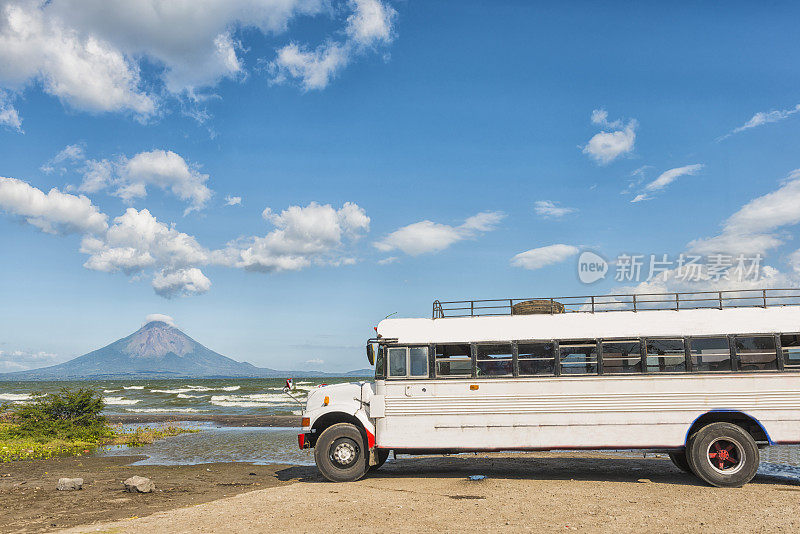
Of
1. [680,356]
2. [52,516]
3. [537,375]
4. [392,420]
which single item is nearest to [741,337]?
[680,356]

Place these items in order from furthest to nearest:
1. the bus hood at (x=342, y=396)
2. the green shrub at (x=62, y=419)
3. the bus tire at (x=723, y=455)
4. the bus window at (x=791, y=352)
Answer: the green shrub at (x=62, y=419), the bus hood at (x=342, y=396), the bus window at (x=791, y=352), the bus tire at (x=723, y=455)

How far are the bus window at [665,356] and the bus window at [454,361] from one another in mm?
3770

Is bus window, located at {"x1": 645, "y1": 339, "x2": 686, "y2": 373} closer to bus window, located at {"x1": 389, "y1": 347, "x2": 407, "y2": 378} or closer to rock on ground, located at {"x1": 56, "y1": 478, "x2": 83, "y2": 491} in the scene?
bus window, located at {"x1": 389, "y1": 347, "x2": 407, "y2": 378}

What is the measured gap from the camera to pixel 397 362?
12016mm

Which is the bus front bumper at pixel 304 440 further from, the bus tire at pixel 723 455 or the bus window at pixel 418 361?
the bus tire at pixel 723 455

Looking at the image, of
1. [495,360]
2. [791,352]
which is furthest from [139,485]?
[791,352]

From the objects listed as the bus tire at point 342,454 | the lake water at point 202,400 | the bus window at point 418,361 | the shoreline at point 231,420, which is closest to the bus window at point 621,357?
the bus window at point 418,361

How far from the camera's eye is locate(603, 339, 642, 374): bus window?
1150 cm

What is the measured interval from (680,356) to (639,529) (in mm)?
4608

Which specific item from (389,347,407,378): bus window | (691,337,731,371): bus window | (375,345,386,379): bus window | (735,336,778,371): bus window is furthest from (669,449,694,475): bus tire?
(375,345,386,379): bus window

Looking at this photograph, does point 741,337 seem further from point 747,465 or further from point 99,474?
point 99,474

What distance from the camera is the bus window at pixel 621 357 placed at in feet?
37.7

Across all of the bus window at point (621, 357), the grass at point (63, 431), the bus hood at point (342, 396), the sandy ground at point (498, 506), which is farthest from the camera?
the grass at point (63, 431)

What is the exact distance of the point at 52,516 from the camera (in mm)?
9852
